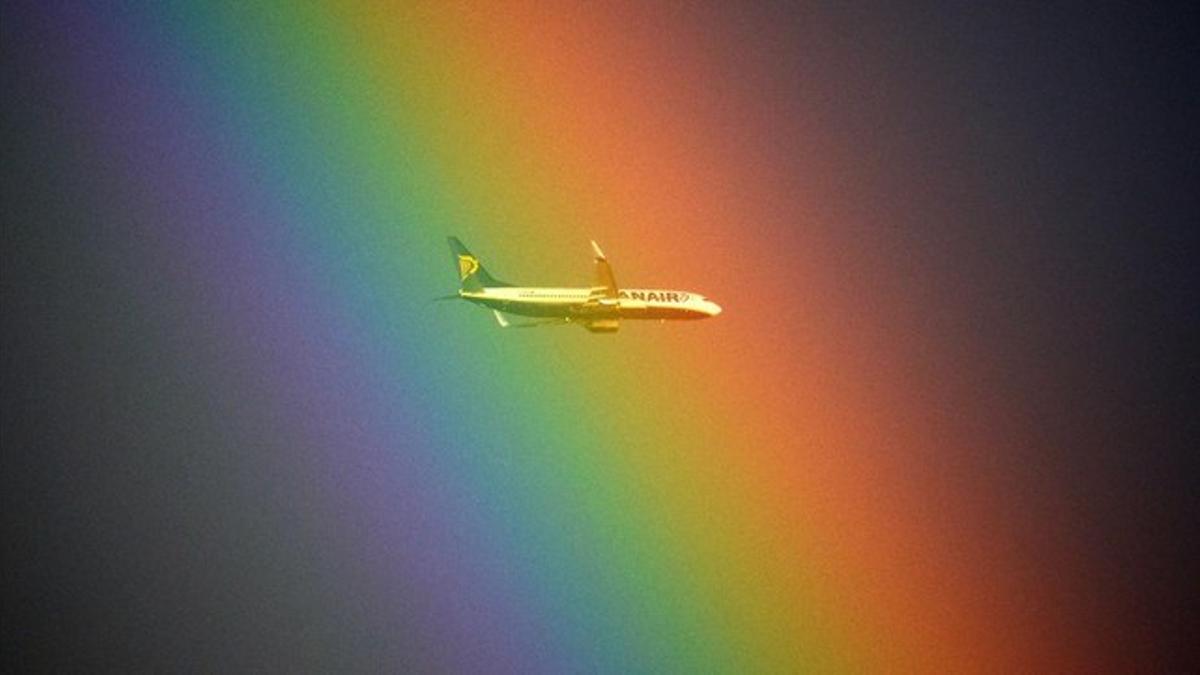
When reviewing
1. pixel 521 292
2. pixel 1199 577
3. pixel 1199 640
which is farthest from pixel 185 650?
pixel 1199 577

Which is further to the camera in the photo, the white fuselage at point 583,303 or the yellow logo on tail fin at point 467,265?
the yellow logo on tail fin at point 467,265

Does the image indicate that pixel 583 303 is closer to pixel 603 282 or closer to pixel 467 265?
pixel 603 282

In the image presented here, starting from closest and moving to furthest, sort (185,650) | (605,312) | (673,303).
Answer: (605,312) → (673,303) → (185,650)

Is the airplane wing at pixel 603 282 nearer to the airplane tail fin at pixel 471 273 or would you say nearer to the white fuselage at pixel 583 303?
the white fuselage at pixel 583 303

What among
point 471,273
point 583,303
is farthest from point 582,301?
point 471,273

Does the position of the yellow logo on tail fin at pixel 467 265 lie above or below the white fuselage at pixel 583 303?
above

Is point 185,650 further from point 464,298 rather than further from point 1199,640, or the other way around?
point 1199,640

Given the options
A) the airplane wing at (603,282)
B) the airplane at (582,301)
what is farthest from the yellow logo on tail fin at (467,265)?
the airplane wing at (603,282)

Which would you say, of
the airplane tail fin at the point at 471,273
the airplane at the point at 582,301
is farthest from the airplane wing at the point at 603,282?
the airplane tail fin at the point at 471,273

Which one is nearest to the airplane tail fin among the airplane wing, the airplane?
the airplane
